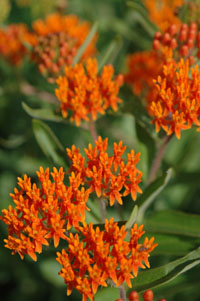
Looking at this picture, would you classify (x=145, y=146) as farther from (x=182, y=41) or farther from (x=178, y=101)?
(x=182, y=41)

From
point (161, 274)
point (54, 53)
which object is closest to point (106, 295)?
point (161, 274)

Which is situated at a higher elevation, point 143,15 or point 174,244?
point 143,15

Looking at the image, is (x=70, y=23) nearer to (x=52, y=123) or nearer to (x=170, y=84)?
(x=52, y=123)

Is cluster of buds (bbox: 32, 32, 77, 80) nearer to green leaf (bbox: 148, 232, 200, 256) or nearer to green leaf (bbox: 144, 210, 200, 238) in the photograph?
green leaf (bbox: 144, 210, 200, 238)

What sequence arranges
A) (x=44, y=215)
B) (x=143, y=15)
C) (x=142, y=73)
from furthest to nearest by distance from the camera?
(x=142, y=73), (x=143, y=15), (x=44, y=215)

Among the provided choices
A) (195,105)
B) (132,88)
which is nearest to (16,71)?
(132,88)

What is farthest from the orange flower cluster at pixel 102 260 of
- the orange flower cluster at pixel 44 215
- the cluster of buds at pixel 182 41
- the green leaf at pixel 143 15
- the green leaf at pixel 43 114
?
the green leaf at pixel 143 15
